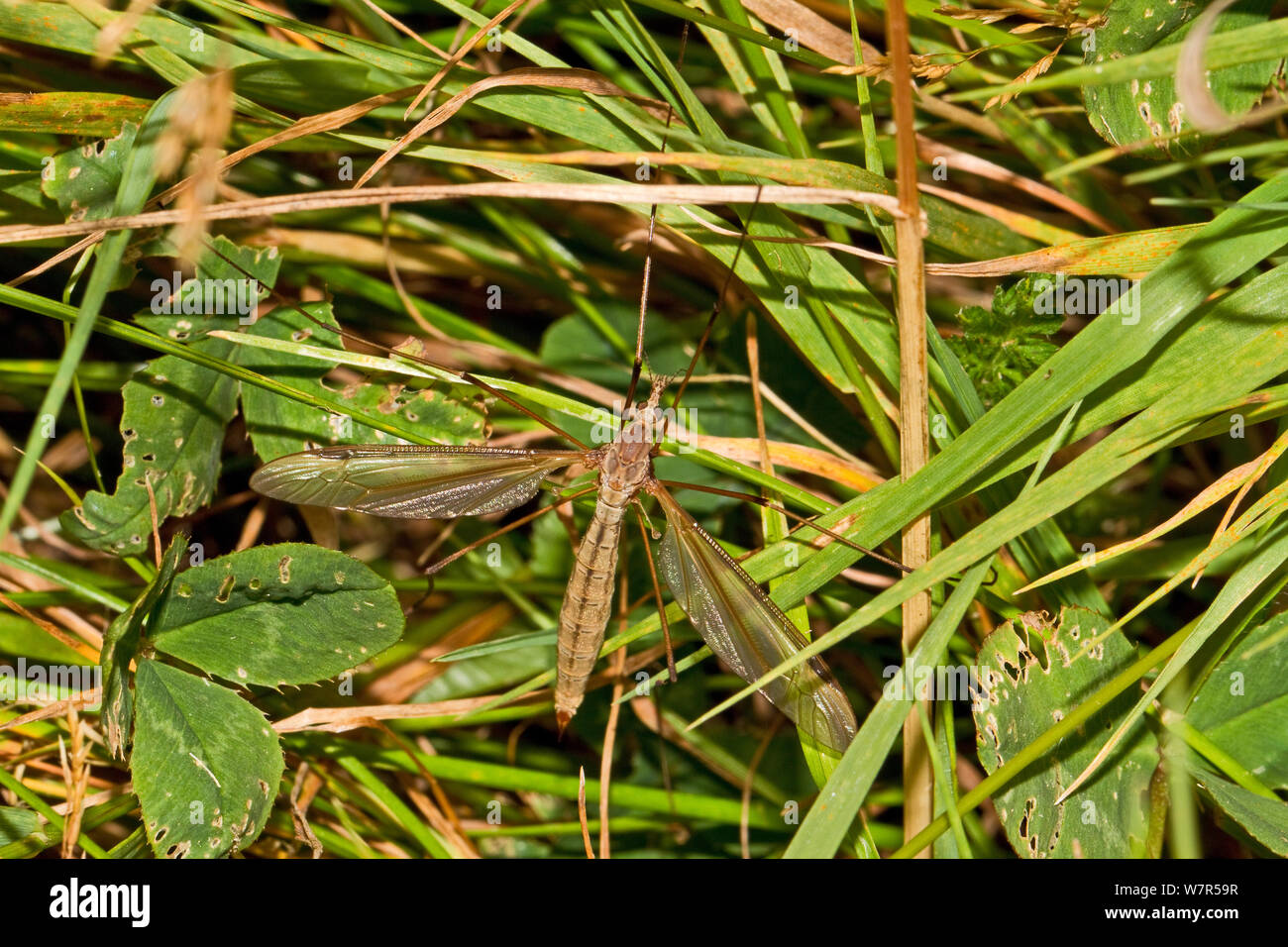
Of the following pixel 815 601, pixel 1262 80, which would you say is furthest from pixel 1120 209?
pixel 815 601

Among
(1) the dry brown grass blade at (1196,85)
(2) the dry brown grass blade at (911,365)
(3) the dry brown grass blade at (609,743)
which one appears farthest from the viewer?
(3) the dry brown grass blade at (609,743)

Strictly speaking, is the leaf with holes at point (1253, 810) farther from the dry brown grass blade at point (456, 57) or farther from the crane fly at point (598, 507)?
the dry brown grass blade at point (456, 57)

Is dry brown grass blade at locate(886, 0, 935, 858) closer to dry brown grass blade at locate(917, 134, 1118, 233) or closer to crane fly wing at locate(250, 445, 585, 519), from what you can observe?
dry brown grass blade at locate(917, 134, 1118, 233)

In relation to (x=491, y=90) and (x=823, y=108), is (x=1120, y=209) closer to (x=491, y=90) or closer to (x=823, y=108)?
(x=823, y=108)

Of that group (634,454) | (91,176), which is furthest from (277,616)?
(91,176)

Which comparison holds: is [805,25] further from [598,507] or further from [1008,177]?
[598,507]

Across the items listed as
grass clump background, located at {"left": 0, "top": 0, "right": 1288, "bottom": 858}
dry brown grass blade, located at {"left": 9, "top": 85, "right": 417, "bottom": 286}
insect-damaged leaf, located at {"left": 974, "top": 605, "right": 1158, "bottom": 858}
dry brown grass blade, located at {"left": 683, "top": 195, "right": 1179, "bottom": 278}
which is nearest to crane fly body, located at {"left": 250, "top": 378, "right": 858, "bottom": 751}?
grass clump background, located at {"left": 0, "top": 0, "right": 1288, "bottom": 858}

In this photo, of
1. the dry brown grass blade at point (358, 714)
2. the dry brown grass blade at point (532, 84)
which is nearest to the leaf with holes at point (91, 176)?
the dry brown grass blade at point (532, 84)
